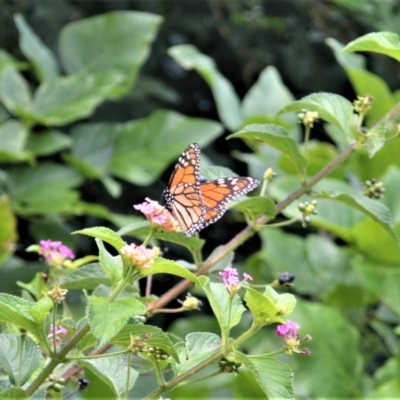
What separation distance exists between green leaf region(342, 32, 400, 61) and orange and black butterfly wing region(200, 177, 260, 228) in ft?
0.73

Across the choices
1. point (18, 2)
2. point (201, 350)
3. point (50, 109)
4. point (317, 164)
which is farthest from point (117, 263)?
point (18, 2)

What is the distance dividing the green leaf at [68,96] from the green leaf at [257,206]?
1224mm

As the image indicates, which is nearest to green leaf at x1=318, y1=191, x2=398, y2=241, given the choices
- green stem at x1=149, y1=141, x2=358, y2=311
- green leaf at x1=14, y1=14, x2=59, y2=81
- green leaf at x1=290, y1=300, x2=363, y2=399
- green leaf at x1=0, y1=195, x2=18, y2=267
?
green stem at x1=149, y1=141, x2=358, y2=311

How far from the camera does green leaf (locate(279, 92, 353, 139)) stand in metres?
0.83

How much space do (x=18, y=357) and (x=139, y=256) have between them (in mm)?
163

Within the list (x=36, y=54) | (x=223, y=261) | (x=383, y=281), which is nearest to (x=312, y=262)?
(x=383, y=281)

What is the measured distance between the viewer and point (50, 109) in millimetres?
2031

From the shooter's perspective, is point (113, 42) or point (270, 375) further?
point (113, 42)

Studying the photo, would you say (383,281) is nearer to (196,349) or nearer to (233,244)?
(233,244)

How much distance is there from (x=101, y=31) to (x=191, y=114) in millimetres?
792

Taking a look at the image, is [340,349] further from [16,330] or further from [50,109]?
[16,330]

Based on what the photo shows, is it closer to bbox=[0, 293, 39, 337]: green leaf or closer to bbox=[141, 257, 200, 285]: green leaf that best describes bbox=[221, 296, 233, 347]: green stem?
bbox=[141, 257, 200, 285]: green leaf

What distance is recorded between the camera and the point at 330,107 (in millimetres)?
841

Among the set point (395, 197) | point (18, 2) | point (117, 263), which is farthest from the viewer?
point (18, 2)
